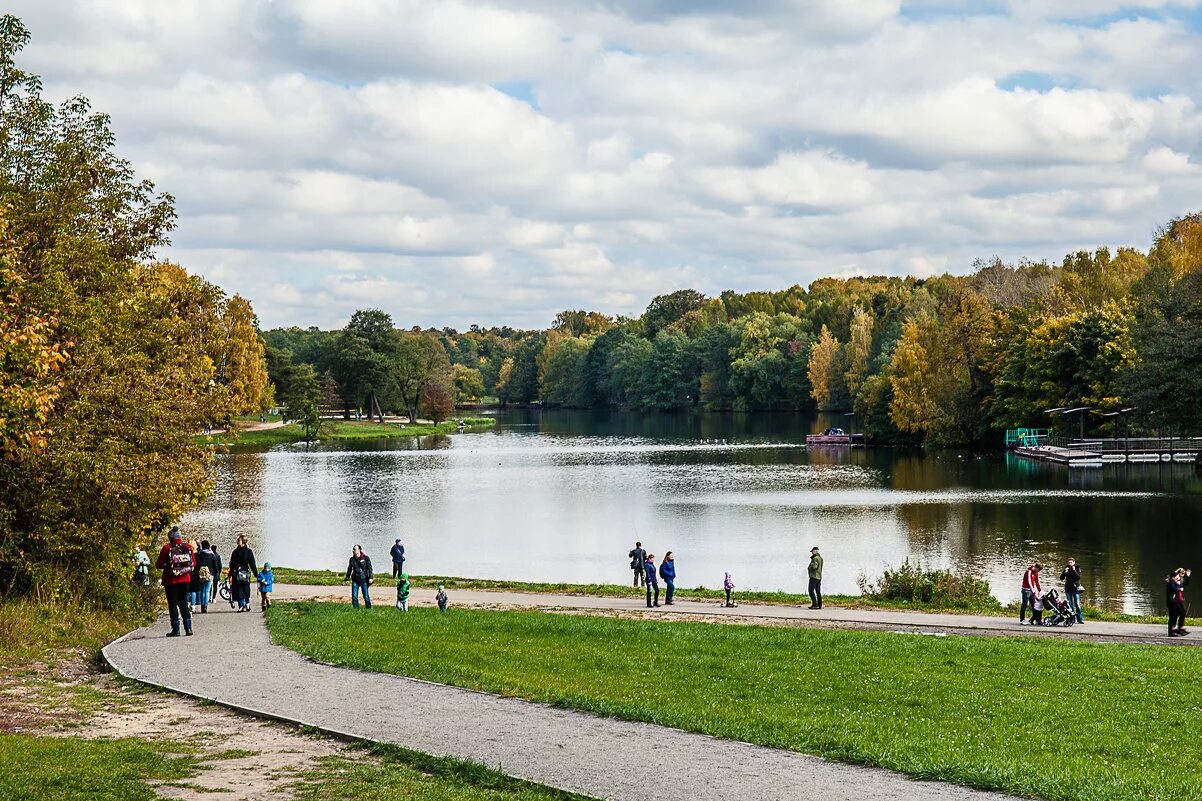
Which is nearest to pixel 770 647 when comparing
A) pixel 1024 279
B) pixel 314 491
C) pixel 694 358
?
→ pixel 314 491

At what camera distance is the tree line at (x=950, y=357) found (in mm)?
78812

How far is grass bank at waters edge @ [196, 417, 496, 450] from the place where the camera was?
361ft

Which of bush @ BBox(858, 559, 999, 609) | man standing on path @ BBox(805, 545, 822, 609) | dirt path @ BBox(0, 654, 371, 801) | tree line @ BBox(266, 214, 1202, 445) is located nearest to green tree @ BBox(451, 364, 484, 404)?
tree line @ BBox(266, 214, 1202, 445)

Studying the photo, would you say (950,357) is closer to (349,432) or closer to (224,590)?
(349,432)

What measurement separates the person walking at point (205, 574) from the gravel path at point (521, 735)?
770 centimetres

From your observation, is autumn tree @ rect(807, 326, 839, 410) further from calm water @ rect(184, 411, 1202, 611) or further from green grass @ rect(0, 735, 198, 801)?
green grass @ rect(0, 735, 198, 801)

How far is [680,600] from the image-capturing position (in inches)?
1212

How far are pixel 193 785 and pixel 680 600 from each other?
2075cm

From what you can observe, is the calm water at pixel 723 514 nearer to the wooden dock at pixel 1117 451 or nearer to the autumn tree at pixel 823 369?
the wooden dock at pixel 1117 451

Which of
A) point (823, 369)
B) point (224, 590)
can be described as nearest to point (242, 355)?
point (823, 369)

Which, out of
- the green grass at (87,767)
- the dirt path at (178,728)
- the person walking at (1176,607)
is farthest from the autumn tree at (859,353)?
the green grass at (87,767)

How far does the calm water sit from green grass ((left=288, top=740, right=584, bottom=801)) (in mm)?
25569

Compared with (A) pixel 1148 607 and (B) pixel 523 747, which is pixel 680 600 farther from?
(B) pixel 523 747

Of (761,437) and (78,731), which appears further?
(761,437)
